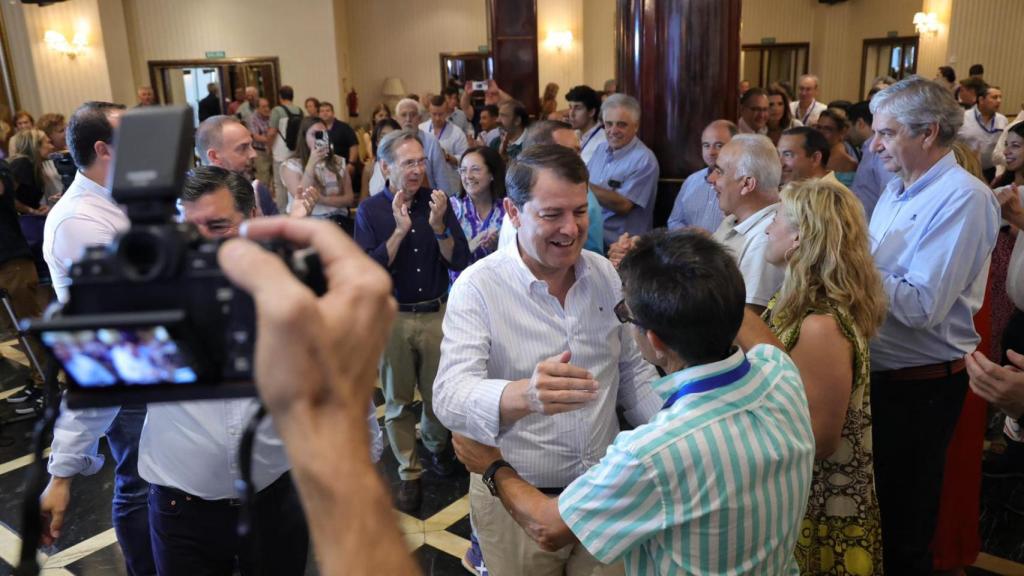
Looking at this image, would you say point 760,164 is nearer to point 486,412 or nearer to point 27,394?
point 486,412

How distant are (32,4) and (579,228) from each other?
39.0 ft

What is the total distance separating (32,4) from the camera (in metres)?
10.6

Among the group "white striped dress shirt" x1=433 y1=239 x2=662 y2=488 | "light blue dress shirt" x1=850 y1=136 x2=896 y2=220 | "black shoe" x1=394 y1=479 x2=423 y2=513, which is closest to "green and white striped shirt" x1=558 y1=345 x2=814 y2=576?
"white striped dress shirt" x1=433 y1=239 x2=662 y2=488

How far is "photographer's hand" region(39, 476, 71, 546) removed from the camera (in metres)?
A: 1.72

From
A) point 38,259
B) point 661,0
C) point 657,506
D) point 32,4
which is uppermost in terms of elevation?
point 32,4

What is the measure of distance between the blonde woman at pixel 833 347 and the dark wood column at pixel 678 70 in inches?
79.7

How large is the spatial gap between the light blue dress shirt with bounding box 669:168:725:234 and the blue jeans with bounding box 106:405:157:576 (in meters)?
2.53

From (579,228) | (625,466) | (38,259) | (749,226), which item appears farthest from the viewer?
(38,259)

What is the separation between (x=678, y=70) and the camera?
3.92 metres

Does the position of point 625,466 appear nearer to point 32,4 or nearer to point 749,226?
point 749,226

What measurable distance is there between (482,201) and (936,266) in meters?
2.18

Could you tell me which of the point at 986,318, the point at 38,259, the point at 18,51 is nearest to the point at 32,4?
the point at 18,51

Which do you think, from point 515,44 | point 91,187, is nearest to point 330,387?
point 91,187

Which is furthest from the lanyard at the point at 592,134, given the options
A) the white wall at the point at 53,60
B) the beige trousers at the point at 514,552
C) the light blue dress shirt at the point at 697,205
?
the white wall at the point at 53,60
